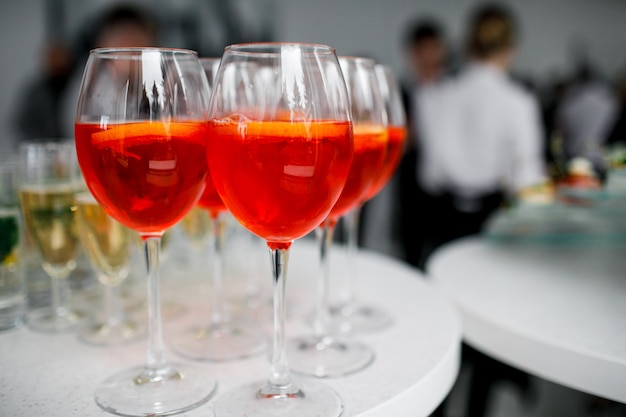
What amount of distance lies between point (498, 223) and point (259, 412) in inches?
33.6

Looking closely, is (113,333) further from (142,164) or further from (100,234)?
(142,164)

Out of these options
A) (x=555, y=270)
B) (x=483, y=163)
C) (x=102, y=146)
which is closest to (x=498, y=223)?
(x=555, y=270)

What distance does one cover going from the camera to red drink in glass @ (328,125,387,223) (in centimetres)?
77

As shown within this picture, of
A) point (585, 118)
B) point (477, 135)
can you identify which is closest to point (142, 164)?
point (477, 135)

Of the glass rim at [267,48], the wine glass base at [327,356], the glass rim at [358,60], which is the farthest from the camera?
the glass rim at [358,60]

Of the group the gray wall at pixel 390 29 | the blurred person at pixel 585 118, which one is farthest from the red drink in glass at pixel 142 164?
the blurred person at pixel 585 118

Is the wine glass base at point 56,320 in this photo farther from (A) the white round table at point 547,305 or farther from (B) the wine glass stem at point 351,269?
(A) the white round table at point 547,305

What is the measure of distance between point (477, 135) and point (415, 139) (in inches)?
22.2

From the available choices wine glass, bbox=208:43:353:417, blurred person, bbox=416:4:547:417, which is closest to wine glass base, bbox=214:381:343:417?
wine glass, bbox=208:43:353:417

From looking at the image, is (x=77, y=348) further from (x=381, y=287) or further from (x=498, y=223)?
(x=498, y=223)

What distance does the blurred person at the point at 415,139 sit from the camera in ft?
10.5

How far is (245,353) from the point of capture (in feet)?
2.40

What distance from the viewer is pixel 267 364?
0.70 metres

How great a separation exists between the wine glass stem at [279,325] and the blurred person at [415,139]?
2.53 m
